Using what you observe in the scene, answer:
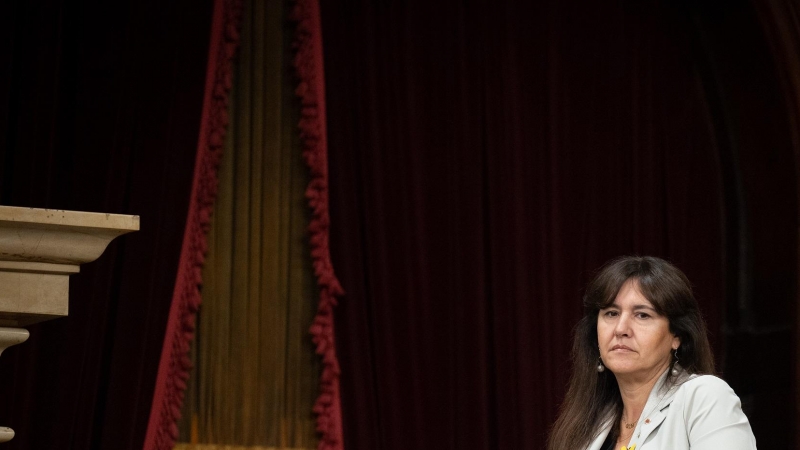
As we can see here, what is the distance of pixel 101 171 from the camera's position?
358cm

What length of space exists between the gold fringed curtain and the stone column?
6.71ft

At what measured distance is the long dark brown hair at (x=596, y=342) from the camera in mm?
2414

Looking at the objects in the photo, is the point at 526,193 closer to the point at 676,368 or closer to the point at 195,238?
the point at 195,238

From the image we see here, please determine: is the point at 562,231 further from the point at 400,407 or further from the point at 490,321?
the point at 400,407

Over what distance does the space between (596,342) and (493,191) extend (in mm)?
1597

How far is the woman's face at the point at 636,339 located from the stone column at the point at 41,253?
1.15 m

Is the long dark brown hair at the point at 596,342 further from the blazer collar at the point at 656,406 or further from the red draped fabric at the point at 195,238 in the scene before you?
the red draped fabric at the point at 195,238

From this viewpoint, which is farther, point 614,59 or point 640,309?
point 614,59

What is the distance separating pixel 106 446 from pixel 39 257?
1.87 meters

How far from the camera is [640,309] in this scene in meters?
2.42

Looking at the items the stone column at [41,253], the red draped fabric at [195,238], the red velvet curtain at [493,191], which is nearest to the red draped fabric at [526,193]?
the red velvet curtain at [493,191]

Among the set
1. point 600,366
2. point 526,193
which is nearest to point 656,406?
point 600,366

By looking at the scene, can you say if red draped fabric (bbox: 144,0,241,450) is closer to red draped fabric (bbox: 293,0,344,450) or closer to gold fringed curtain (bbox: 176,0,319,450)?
gold fringed curtain (bbox: 176,0,319,450)

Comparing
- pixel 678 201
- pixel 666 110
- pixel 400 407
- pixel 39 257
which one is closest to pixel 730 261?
pixel 678 201
